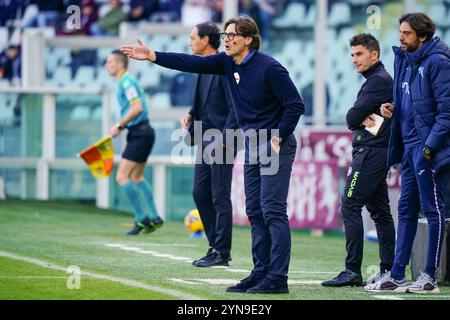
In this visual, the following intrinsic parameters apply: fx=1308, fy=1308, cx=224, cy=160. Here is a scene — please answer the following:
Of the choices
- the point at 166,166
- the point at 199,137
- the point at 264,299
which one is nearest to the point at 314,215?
the point at 166,166

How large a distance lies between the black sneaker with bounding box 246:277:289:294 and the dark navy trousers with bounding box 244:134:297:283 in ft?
0.10

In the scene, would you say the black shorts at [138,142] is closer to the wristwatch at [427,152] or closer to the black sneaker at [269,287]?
the wristwatch at [427,152]

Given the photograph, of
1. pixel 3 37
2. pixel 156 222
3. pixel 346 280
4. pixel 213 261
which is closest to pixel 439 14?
pixel 3 37

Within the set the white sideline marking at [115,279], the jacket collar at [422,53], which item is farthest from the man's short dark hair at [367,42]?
the white sideline marking at [115,279]

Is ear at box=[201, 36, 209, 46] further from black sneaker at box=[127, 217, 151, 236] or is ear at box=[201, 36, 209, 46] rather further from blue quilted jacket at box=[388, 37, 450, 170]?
black sneaker at box=[127, 217, 151, 236]

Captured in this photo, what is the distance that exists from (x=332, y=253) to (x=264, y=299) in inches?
242

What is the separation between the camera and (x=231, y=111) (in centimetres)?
1262

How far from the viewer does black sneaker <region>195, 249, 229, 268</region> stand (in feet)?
40.7

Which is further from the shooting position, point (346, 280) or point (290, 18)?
point (290, 18)

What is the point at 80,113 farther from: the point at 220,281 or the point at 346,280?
the point at 346,280

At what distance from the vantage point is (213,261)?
12.5 metres

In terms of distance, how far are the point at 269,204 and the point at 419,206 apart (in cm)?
146

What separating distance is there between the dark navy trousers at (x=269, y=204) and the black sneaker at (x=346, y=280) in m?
0.79

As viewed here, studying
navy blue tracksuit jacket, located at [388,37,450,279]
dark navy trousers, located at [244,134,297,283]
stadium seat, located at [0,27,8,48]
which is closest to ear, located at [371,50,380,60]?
navy blue tracksuit jacket, located at [388,37,450,279]
